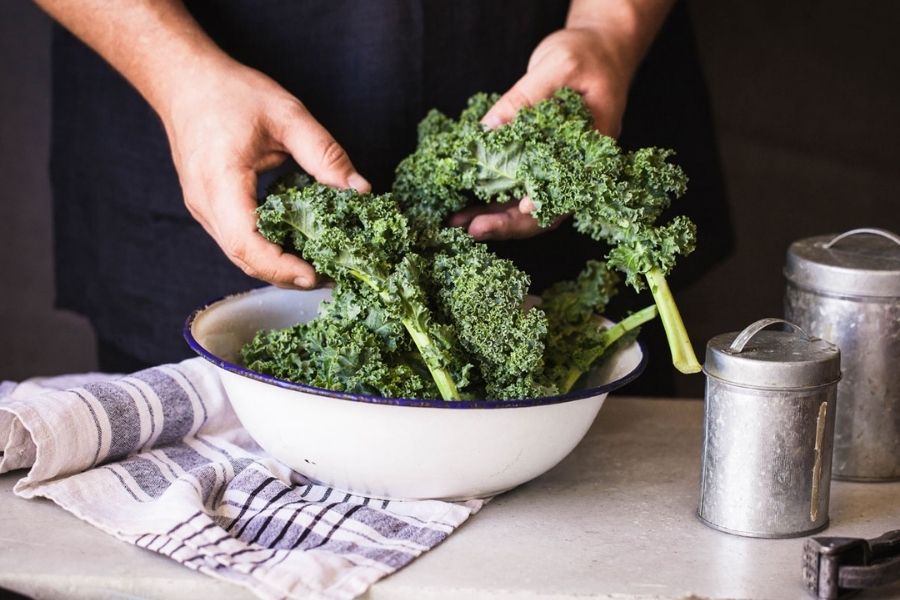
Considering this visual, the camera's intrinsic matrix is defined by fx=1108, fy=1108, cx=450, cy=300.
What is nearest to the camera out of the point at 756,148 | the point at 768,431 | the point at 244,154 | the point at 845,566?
the point at 845,566

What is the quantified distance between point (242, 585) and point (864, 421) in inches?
32.8

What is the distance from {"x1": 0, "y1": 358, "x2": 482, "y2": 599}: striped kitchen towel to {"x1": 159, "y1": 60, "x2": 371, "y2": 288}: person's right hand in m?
0.23

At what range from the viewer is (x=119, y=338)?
206 centimetres

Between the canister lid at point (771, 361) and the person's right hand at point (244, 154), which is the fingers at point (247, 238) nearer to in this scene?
the person's right hand at point (244, 154)

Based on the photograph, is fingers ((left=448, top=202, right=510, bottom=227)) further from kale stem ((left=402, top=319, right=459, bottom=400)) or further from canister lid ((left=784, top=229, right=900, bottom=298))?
canister lid ((left=784, top=229, right=900, bottom=298))

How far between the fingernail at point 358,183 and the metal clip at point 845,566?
2.24 ft

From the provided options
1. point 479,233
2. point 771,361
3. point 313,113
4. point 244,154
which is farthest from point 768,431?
point 313,113

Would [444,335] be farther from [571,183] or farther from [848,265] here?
[848,265]

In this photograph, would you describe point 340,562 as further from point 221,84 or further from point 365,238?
point 221,84

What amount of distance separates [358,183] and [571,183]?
0.29m

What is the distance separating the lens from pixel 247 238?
1396 millimetres

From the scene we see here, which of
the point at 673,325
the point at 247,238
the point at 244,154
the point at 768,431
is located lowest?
the point at 768,431

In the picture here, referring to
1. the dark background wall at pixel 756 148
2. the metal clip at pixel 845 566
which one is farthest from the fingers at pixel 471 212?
the dark background wall at pixel 756 148

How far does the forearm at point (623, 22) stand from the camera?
69.1 inches
